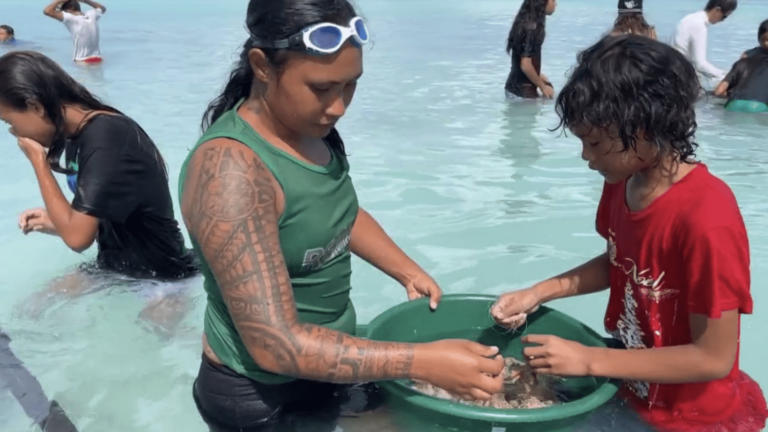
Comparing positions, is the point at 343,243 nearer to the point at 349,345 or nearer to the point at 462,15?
the point at 349,345

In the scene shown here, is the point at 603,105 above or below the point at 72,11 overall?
above

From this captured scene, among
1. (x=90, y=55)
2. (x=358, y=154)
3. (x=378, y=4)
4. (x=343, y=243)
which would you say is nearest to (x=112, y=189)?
(x=343, y=243)

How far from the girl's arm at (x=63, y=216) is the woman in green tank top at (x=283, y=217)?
4.56 ft

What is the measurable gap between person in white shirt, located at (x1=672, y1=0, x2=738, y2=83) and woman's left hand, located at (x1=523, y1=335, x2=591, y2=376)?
796 cm

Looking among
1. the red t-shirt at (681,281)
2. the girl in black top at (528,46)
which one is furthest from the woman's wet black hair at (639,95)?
the girl in black top at (528,46)

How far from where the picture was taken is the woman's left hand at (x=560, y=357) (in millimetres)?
2148

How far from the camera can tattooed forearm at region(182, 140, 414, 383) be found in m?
1.87

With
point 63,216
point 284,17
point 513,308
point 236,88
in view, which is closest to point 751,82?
→ point 513,308

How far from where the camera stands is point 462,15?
2400 cm

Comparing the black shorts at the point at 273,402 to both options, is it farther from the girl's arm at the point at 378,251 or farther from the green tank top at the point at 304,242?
the girl's arm at the point at 378,251

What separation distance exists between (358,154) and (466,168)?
3.32 ft

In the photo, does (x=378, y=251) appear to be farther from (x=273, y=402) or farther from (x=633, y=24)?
(x=633, y=24)

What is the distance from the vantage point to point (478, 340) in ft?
9.02

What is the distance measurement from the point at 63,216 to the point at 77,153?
279mm
